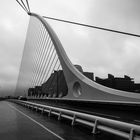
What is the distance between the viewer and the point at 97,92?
22.5 m

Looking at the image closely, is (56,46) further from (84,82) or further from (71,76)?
(84,82)

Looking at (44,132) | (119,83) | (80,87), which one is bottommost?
(44,132)

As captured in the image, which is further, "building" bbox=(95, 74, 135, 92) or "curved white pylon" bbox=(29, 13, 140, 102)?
"building" bbox=(95, 74, 135, 92)

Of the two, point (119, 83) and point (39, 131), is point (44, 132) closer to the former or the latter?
point (39, 131)

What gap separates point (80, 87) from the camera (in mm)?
26703

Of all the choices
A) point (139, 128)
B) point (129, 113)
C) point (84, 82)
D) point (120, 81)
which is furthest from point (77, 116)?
point (120, 81)

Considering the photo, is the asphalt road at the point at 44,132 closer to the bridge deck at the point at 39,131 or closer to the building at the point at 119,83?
the bridge deck at the point at 39,131

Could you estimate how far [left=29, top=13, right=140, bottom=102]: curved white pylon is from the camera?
761 inches

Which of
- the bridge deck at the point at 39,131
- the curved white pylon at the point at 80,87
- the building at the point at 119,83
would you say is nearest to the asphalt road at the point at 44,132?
the bridge deck at the point at 39,131

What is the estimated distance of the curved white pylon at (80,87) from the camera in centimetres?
1934

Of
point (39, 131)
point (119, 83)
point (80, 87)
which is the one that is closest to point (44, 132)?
point (39, 131)

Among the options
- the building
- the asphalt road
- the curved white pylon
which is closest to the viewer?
the asphalt road

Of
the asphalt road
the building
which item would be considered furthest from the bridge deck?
the building

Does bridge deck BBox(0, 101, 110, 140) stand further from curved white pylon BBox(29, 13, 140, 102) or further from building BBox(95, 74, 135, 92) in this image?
building BBox(95, 74, 135, 92)
